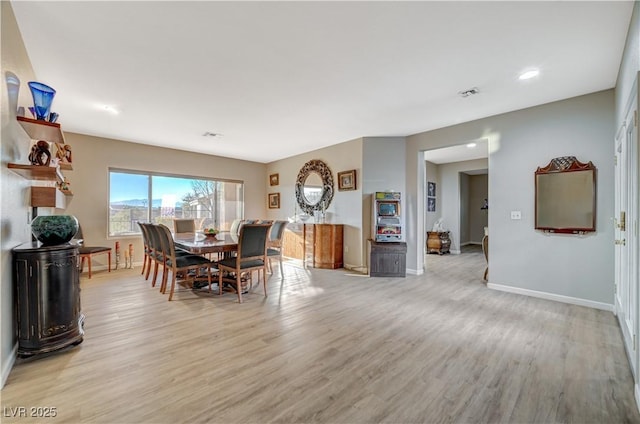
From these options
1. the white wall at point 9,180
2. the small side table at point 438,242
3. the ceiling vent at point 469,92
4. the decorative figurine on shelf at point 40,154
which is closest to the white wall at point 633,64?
the ceiling vent at point 469,92

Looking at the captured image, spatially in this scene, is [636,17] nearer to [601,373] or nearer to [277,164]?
[601,373]

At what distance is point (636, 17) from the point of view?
1931 millimetres

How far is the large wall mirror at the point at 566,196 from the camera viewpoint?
11.1 ft

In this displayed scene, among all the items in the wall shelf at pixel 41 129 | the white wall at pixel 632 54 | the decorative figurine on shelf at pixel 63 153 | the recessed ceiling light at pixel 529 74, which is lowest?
the wall shelf at pixel 41 129

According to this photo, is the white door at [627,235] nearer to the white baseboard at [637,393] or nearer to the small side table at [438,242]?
the white baseboard at [637,393]

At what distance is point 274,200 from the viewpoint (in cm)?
776

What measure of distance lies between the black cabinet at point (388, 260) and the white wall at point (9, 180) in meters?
4.38

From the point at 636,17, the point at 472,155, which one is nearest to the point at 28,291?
the point at 636,17

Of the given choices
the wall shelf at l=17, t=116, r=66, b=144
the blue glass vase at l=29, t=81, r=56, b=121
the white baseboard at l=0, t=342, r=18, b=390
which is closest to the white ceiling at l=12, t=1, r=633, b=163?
the blue glass vase at l=29, t=81, r=56, b=121

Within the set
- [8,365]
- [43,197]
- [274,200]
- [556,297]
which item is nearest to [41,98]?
[43,197]

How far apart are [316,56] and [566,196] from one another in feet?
11.7

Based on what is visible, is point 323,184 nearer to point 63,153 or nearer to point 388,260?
point 388,260

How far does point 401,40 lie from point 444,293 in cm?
331

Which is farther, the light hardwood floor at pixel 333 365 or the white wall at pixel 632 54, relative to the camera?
the white wall at pixel 632 54
